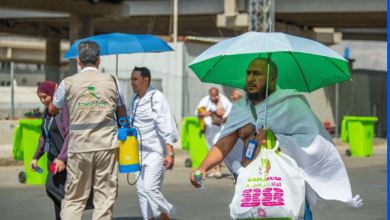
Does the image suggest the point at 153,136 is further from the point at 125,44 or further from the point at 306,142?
the point at 306,142

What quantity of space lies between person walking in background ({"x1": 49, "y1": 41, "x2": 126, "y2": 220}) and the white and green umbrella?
781 millimetres

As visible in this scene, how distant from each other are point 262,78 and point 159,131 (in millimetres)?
2501

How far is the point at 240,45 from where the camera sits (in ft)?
14.9

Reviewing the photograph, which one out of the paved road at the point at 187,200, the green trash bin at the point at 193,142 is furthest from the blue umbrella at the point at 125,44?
the green trash bin at the point at 193,142

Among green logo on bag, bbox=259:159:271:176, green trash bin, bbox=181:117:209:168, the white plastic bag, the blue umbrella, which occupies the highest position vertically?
the blue umbrella

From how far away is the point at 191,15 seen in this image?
30.9 meters

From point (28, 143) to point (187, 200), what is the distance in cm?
319

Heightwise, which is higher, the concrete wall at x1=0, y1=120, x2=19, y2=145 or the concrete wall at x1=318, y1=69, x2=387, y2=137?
the concrete wall at x1=318, y1=69, x2=387, y2=137

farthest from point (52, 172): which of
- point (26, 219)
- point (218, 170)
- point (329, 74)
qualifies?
point (218, 170)

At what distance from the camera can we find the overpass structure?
2600 centimetres

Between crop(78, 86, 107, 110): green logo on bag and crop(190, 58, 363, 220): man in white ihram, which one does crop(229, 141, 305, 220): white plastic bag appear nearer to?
crop(190, 58, 363, 220): man in white ihram

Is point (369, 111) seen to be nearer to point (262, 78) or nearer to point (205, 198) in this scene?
point (205, 198)

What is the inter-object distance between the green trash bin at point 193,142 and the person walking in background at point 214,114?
1204 mm

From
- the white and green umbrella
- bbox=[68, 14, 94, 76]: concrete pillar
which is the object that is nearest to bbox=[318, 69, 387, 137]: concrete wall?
bbox=[68, 14, 94, 76]: concrete pillar
